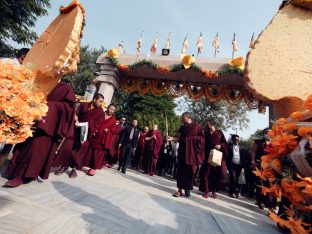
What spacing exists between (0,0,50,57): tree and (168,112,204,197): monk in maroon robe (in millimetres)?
11978

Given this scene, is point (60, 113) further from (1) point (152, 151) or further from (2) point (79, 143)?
(1) point (152, 151)

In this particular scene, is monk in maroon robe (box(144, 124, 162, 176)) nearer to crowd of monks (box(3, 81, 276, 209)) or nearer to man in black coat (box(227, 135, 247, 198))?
crowd of monks (box(3, 81, 276, 209))

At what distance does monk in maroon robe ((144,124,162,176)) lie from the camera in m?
11.1

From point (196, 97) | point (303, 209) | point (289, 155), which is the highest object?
point (196, 97)

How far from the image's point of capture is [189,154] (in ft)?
19.9

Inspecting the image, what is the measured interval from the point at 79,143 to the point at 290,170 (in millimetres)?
5029

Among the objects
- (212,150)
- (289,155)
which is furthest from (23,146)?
(212,150)

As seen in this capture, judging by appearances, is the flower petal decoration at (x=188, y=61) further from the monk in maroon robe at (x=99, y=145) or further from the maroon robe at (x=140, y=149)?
the monk in maroon robe at (x=99, y=145)

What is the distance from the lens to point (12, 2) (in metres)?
13.8

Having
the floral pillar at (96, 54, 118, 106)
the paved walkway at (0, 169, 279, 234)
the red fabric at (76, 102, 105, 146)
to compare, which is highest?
the floral pillar at (96, 54, 118, 106)

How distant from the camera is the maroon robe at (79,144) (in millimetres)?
5312

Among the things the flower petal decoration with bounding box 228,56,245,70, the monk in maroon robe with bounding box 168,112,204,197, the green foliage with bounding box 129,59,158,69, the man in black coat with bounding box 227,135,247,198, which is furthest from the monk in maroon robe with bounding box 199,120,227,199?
the green foliage with bounding box 129,59,158,69

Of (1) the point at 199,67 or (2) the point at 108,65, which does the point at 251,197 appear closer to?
(1) the point at 199,67

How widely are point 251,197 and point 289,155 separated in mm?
8587
